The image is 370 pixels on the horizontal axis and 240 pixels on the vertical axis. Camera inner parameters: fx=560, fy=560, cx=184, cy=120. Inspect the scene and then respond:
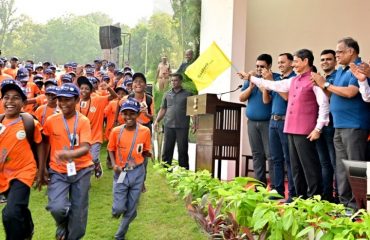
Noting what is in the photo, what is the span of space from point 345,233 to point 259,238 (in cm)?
80

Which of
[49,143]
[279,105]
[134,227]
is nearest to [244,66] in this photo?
[279,105]

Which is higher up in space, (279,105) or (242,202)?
(279,105)

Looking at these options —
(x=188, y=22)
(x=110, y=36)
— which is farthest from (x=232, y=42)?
(x=110, y=36)

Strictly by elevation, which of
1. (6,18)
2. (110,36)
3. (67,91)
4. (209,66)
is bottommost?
(67,91)

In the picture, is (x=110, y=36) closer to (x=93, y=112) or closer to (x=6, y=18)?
(x=93, y=112)

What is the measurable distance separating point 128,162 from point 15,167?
1.63m

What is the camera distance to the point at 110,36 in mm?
20859

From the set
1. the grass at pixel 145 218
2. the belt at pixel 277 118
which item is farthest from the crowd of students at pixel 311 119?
the grass at pixel 145 218

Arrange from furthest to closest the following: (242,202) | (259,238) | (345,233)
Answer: (242,202)
(259,238)
(345,233)

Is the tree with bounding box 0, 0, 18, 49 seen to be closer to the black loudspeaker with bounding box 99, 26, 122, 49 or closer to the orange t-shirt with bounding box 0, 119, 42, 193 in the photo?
the black loudspeaker with bounding box 99, 26, 122, 49

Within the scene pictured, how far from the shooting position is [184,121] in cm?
969

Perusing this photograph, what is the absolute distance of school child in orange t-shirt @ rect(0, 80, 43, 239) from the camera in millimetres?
4859

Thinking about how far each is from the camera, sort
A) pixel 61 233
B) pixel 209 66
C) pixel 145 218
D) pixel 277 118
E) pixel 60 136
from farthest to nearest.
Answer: pixel 209 66 → pixel 145 218 → pixel 277 118 → pixel 61 233 → pixel 60 136

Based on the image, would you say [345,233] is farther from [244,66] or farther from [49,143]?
[244,66]
